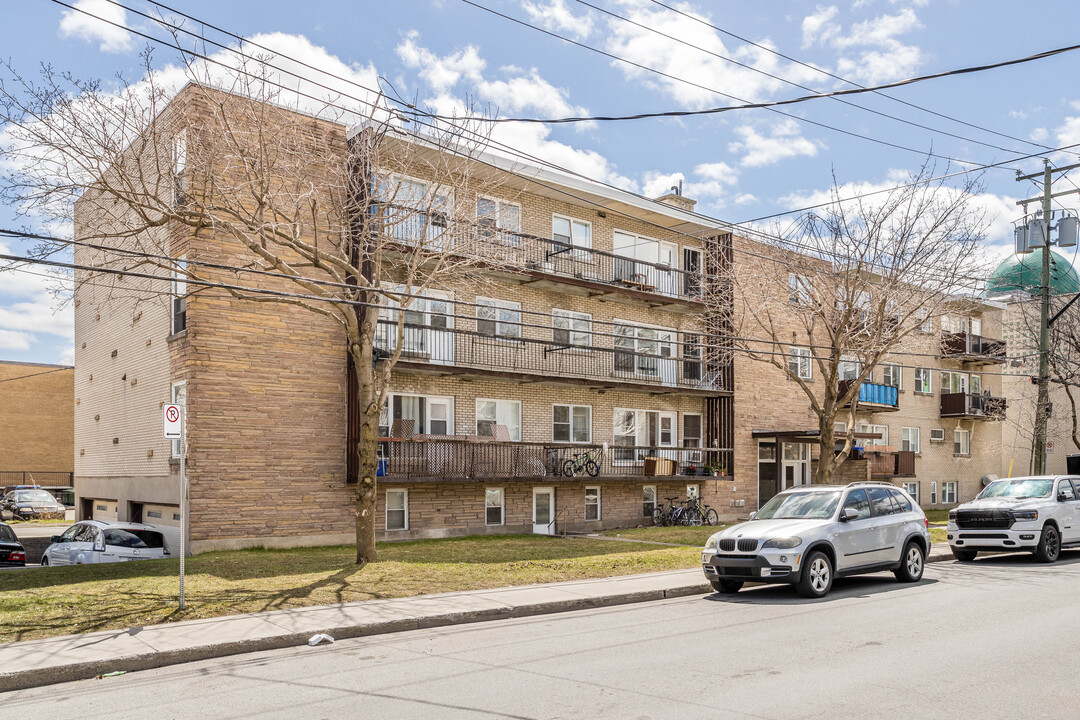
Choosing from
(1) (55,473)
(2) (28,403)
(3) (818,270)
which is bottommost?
(1) (55,473)

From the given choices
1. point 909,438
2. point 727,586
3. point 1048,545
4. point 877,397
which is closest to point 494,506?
point 727,586

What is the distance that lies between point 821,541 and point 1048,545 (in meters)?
7.77

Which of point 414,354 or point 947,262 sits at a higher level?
point 947,262

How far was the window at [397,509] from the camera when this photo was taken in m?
23.0

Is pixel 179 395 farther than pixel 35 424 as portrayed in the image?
No

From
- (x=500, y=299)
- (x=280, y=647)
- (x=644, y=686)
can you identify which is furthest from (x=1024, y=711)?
(x=500, y=299)

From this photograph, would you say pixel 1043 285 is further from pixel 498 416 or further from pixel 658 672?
pixel 658 672

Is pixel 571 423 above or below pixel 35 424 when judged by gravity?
above

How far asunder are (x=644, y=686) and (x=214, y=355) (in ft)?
49.3

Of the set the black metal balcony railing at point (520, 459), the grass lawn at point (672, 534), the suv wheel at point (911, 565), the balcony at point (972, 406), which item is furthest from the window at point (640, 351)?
the balcony at point (972, 406)

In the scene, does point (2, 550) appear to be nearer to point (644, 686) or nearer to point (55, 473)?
point (644, 686)

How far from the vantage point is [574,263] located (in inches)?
1083

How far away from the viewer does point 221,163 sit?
1753cm

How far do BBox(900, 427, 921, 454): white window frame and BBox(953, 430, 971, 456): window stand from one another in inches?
137
